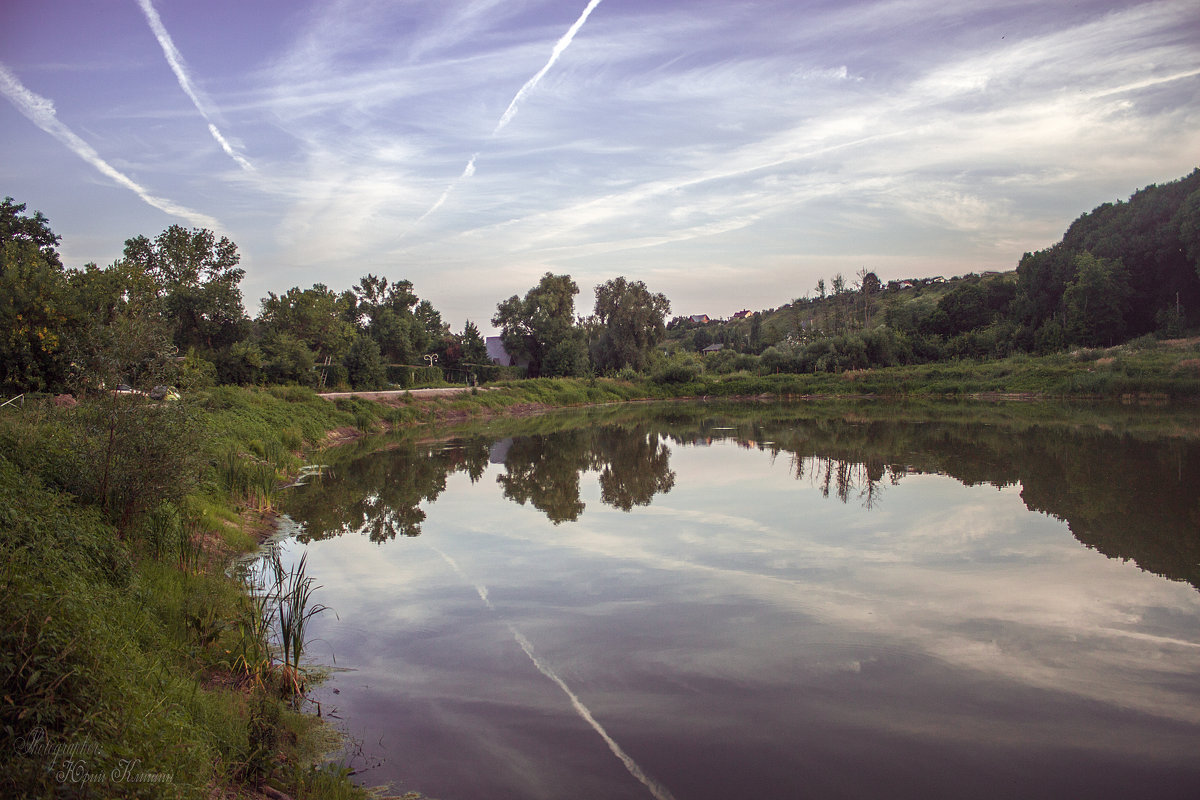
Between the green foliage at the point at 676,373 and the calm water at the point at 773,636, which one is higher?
the green foliage at the point at 676,373

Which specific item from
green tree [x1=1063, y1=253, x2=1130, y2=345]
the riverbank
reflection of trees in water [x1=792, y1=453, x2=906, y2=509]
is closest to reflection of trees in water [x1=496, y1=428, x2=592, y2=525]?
the riverbank

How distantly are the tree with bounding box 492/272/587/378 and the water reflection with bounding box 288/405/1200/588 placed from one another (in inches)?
1104

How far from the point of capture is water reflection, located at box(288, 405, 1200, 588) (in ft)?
41.6

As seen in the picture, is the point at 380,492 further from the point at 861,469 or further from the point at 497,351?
the point at 497,351

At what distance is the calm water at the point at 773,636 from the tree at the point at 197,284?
2402 cm

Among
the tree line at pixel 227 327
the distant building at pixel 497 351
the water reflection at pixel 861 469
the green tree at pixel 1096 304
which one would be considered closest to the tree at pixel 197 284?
the tree line at pixel 227 327

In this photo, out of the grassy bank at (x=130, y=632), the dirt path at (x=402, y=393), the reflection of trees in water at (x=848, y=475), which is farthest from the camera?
the dirt path at (x=402, y=393)

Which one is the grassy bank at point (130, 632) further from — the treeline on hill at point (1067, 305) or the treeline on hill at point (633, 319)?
the treeline on hill at point (1067, 305)

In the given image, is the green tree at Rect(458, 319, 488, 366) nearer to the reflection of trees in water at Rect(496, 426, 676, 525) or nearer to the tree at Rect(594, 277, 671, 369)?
the tree at Rect(594, 277, 671, 369)

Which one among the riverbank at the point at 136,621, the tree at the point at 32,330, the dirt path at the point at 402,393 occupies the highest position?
the tree at the point at 32,330

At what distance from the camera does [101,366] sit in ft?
25.0

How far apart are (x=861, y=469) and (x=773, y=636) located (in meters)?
12.6

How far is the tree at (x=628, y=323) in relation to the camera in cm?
6569

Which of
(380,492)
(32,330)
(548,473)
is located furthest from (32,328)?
(548,473)
